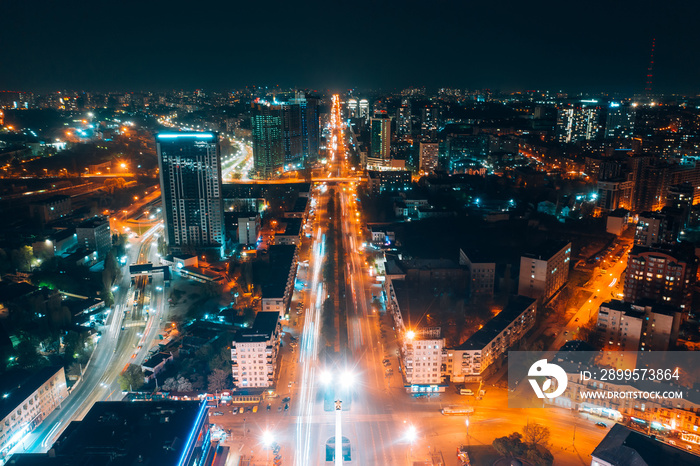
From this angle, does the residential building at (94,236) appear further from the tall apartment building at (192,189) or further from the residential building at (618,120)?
the residential building at (618,120)

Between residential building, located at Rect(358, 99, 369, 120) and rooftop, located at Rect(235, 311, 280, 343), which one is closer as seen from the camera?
rooftop, located at Rect(235, 311, 280, 343)

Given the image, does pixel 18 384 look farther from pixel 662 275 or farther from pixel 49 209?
pixel 662 275

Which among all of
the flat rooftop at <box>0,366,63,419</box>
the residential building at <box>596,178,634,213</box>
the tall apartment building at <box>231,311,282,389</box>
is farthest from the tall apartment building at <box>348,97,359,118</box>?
the flat rooftop at <box>0,366,63,419</box>

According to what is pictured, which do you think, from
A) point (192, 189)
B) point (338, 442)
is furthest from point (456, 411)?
point (192, 189)

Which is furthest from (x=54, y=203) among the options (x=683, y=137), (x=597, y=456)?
(x=683, y=137)

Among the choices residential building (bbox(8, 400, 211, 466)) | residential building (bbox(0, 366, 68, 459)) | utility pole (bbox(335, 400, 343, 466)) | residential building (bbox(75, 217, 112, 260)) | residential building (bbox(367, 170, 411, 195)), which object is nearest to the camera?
residential building (bbox(8, 400, 211, 466))

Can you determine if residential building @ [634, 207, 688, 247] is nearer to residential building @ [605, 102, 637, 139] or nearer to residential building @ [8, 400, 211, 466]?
residential building @ [8, 400, 211, 466]

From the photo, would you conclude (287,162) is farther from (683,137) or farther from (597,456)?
(597,456)
